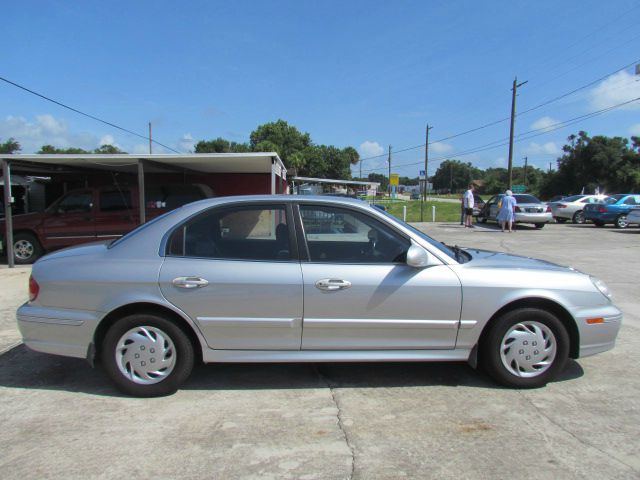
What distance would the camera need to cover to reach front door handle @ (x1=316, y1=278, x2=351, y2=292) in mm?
3520

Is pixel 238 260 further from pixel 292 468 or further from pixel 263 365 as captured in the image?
pixel 292 468

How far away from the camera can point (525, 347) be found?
3.69 metres

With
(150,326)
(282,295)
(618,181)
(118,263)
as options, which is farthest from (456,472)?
(618,181)

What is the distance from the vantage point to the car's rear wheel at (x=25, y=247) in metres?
10.8

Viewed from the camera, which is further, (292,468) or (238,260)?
(238,260)

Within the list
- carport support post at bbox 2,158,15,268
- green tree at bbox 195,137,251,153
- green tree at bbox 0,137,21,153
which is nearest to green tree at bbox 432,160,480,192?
green tree at bbox 195,137,251,153

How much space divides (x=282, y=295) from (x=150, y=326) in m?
1.04

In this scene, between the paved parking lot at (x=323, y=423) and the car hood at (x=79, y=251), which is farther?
the car hood at (x=79, y=251)

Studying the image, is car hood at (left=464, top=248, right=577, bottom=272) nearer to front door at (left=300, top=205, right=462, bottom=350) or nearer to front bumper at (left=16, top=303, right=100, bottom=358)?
front door at (left=300, top=205, right=462, bottom=350)

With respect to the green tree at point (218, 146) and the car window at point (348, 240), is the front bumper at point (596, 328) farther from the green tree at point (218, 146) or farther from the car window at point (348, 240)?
the green tree at point (218, 146)

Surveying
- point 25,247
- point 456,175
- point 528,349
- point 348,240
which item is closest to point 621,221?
point 528,349

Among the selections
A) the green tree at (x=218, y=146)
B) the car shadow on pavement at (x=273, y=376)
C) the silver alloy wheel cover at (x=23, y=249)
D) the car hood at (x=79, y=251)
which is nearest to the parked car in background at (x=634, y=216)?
the car shadow on pavement at (x=273, y=376)

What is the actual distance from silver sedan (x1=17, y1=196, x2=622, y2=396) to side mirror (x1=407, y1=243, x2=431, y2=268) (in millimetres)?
11

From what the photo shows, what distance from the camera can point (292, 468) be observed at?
271 cm
